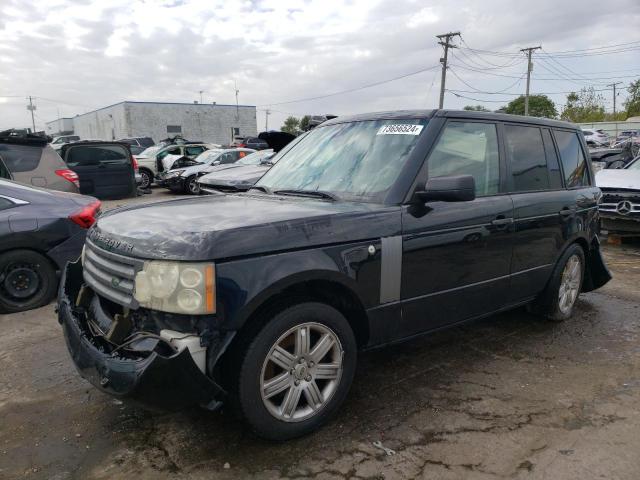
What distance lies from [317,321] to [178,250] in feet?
2.75

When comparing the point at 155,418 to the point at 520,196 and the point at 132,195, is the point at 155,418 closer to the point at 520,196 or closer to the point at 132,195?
the point at 520,196

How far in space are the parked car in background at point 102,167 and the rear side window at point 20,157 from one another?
18.0ft

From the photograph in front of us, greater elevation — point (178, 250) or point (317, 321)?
point (178, 250)

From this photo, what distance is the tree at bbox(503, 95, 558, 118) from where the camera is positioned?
66000 mm

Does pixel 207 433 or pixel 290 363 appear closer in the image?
pixel 290 363

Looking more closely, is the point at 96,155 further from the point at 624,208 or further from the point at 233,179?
the point at 624,208

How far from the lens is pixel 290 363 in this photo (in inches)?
107

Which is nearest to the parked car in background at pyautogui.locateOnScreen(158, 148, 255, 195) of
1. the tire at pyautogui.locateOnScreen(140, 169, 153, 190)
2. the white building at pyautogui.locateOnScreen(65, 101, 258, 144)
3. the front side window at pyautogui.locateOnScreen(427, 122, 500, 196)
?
the tire at pyautogui.locateOnScreen(140, 169, 153, 190)

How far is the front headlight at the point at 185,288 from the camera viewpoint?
2.38 m

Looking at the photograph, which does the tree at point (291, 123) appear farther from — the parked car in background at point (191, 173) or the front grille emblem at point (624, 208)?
the front grille emblem at point (624, 208)

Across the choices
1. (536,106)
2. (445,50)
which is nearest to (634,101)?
(536,106)

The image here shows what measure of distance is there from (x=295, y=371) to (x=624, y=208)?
7326mm

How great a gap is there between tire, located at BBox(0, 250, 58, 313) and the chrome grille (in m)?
2.53

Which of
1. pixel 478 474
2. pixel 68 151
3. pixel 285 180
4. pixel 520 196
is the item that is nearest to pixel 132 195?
pixel 68 151
